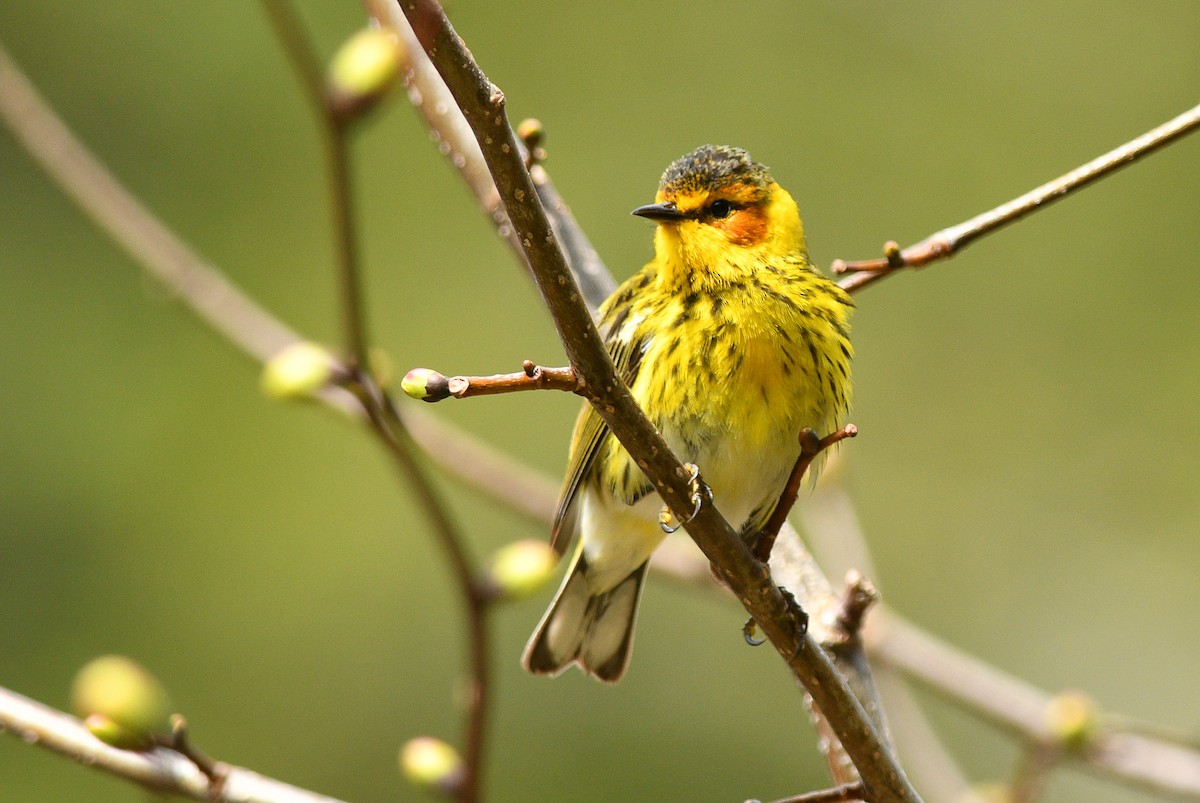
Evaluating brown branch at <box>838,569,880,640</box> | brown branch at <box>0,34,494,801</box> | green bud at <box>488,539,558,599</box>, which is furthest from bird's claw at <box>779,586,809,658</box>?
brown branch at <box>0,34,494,801</box>

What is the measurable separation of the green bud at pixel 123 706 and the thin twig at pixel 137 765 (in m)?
0.05

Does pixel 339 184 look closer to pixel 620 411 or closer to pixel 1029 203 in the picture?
pixel 620 411

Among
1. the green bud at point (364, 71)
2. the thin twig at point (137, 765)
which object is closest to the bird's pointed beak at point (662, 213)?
the green bud at point (364, 71)

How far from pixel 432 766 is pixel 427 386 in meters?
0.97

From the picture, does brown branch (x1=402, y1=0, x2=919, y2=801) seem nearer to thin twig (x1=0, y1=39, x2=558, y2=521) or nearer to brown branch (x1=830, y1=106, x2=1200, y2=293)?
brown branch (x1=830, y1=106, x2=1200, y2=293)

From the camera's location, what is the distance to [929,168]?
33.8ft

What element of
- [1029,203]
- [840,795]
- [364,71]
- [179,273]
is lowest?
[840,795]

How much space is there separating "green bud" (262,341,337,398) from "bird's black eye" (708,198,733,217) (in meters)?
1.19

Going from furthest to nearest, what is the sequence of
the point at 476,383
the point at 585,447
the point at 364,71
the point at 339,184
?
the point at 585,447 < the point at 364,71 < the point at 339,184 < the point at 476,383

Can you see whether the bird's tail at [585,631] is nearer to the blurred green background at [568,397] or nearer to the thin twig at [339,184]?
the thin twig at [339,184]

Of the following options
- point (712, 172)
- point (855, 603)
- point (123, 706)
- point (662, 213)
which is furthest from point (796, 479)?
point (712, 172)

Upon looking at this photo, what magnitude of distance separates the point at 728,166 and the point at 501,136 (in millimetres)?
2069

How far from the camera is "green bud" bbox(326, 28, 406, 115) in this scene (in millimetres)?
2406

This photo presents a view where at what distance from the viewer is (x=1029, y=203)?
7.63ft
